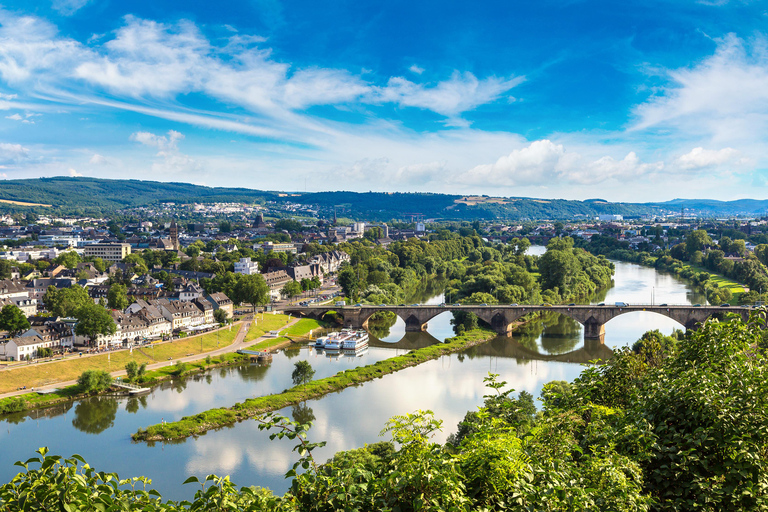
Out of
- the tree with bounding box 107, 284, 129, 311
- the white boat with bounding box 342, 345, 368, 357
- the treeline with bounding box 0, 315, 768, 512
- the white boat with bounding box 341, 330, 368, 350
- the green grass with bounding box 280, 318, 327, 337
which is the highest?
the treeline with bounding box 0, 315, 768, 512

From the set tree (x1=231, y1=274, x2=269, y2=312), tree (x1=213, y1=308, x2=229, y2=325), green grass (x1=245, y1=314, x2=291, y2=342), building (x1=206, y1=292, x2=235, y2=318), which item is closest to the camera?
green grass (x1=245, y1=314, x2=291, y2=342)

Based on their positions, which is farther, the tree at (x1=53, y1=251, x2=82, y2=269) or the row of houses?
the tree at (x1=53, y1=251, x2=82, y2=269)

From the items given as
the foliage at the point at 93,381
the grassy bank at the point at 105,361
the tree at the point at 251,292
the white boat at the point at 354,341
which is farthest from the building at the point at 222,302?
the foliage at the point at 93,381

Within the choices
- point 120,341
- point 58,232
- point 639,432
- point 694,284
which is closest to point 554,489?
point 639,432

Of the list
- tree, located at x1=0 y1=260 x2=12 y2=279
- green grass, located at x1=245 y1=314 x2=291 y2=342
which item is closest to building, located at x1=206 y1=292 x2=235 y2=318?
green grass, located at x1=245 y1=314 x2=291 y2=342

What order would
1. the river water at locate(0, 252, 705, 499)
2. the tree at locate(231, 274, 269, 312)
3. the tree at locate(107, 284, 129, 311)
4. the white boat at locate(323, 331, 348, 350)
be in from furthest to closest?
the tree at locate(231, 274, 269, 312), the tree at locate(107, 284, 129, 311), the white boat at locate(323, 331, 348, 350), the river water at locate(0, 252, 705, 499)

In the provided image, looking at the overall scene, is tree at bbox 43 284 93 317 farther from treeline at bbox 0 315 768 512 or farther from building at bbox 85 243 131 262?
building at bbox 85 243 131 262

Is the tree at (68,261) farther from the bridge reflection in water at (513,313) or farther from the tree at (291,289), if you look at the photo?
the bridge reflection in water at (513,313)
